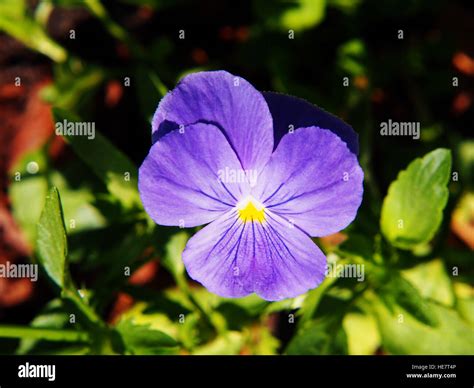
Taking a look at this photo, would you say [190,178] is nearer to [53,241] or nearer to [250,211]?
[250,211]

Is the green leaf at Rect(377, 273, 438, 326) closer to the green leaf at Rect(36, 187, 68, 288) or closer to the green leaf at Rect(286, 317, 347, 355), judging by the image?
the green leaf at Rect(286, 317, 347, 355)

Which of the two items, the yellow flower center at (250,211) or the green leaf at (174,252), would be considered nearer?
the yellow flower center at (250,211)

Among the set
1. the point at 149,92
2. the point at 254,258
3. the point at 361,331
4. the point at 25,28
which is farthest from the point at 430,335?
the point at 25,28

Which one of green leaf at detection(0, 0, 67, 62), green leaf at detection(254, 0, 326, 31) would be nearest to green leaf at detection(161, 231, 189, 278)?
green leaf at detection(254, 0, 326, 31)

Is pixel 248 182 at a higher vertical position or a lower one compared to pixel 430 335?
higher

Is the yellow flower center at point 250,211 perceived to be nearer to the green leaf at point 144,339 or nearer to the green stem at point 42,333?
the green leaf at point 144,339

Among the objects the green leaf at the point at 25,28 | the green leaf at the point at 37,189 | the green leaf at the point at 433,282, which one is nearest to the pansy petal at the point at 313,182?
the green leaf at the point at 433,282
